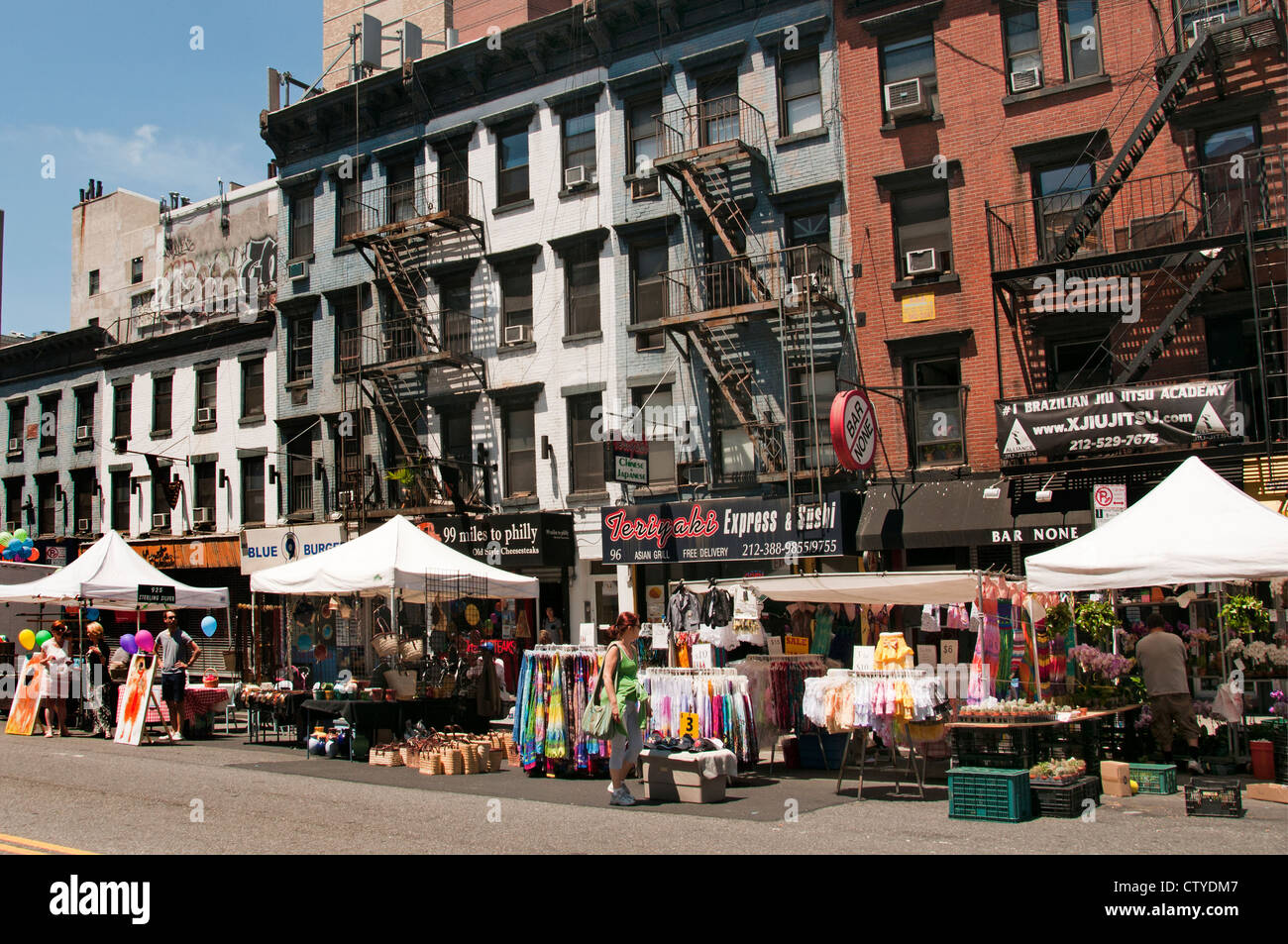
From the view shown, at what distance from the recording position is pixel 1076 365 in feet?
66.1

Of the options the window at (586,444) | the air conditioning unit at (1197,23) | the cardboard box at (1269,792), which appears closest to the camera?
the cardboard box at (1269,792)

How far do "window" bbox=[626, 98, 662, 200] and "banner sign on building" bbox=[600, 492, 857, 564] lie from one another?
7015mm

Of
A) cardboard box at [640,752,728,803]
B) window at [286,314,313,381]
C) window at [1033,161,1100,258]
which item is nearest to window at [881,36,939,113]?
window at [1033,161,1100,258]

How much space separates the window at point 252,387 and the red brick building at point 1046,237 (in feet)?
58.1

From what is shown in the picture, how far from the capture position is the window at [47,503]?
120ft

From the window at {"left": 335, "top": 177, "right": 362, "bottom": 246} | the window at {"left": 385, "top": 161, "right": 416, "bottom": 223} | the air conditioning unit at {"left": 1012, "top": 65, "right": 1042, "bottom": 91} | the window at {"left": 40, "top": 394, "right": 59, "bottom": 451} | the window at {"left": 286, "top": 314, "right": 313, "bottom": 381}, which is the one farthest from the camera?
the window at {"left": 40, "top": 394, "right": 59, "bottom": 451}

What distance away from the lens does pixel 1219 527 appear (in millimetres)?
12203

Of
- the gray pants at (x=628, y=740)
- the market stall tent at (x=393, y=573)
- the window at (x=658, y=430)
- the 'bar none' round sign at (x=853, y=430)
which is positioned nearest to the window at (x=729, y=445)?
the window at (x=658, y=430)

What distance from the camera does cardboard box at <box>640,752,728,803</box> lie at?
39.2 feet

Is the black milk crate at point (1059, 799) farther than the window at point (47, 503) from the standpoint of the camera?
No

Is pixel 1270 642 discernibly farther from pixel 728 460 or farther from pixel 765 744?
pixel 728 460

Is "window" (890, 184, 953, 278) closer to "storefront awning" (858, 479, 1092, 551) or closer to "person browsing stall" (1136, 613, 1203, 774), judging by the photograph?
"storefront awning" (858, 479, 1092, 551)

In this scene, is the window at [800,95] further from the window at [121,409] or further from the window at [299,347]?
the window at [121,409]

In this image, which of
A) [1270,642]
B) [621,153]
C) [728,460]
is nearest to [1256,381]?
[1270,642]
